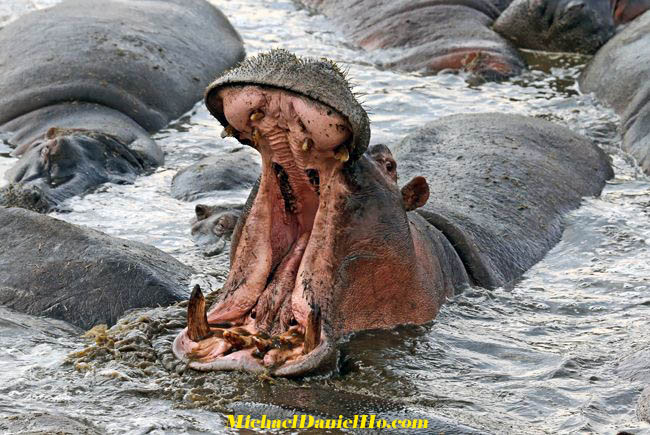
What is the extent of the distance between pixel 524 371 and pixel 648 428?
87 centimetres

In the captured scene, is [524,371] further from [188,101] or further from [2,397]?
[188,101]

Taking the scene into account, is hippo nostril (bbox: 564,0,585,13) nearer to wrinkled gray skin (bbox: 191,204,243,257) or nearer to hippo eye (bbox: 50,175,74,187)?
wrinkled gray skin (bbox: 191,204,243,257)

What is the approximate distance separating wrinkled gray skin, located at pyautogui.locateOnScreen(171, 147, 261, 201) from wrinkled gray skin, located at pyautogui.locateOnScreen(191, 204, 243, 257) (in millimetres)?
656

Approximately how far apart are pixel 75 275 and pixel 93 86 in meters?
3.96

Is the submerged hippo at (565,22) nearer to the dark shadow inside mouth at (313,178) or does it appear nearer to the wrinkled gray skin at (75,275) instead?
the wrinkled gray skin at (75,275)

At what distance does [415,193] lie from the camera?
5.86 metres

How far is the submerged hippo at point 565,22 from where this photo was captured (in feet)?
39.7

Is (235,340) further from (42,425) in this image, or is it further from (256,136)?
(42,425)

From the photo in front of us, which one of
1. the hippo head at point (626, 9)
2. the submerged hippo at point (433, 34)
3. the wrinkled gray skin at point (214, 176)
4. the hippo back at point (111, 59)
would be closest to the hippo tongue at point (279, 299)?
the wrinkled gray skin at point (214, 176)

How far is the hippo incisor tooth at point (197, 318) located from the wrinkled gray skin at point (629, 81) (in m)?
4.60

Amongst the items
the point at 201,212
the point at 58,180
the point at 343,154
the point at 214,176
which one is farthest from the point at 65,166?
the point at 343,154

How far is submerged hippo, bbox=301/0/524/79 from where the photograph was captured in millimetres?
11750

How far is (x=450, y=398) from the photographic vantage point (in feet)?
17.4

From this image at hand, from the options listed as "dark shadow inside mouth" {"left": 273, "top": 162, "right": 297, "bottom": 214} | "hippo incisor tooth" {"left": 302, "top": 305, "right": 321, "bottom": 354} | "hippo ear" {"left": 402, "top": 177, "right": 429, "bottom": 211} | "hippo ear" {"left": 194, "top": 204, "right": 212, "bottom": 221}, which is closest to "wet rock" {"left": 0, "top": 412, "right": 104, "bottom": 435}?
"hippo incisor tooth" {"left": 302, "top": 305, "right": 321, "bottom": 354}
